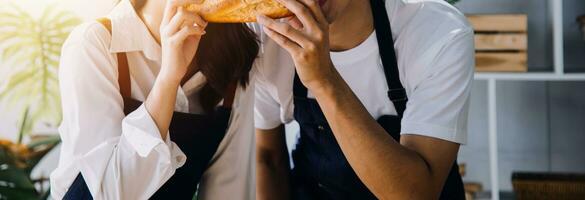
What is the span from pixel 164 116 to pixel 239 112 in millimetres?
260

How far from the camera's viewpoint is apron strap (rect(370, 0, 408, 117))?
1.39 m

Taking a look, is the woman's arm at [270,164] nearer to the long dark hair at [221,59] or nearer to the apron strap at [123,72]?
the long dark hair at [221,59]

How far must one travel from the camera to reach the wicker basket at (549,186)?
2.95 m

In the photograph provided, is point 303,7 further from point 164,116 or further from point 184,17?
point 164,116

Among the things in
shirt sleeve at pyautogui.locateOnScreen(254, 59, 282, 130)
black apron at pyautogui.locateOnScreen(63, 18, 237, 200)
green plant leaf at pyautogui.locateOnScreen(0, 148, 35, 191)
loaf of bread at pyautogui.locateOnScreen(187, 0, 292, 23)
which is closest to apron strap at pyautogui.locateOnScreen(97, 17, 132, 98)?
black apron at pyautogui.locateOnScreen(63, 18, 237, 200)

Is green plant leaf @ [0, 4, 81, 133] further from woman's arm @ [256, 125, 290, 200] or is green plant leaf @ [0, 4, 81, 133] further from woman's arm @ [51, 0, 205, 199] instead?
woman's arm @ [51, 0, 205, 199]

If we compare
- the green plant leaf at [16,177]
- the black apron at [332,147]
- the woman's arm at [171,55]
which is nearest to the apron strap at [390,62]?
the black apron at [332,147]

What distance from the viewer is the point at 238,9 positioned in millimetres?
1087

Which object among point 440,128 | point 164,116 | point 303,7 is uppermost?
point 303,7

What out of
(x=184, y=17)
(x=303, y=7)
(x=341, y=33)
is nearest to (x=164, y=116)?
(x=184, y=17)

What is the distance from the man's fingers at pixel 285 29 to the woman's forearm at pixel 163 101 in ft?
0.64

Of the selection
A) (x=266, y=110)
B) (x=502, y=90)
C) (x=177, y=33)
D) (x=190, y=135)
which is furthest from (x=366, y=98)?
(x=502, y=90)

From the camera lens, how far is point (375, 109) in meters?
1.45

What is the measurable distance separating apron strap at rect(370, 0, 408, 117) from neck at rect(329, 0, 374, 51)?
0.03 metres
